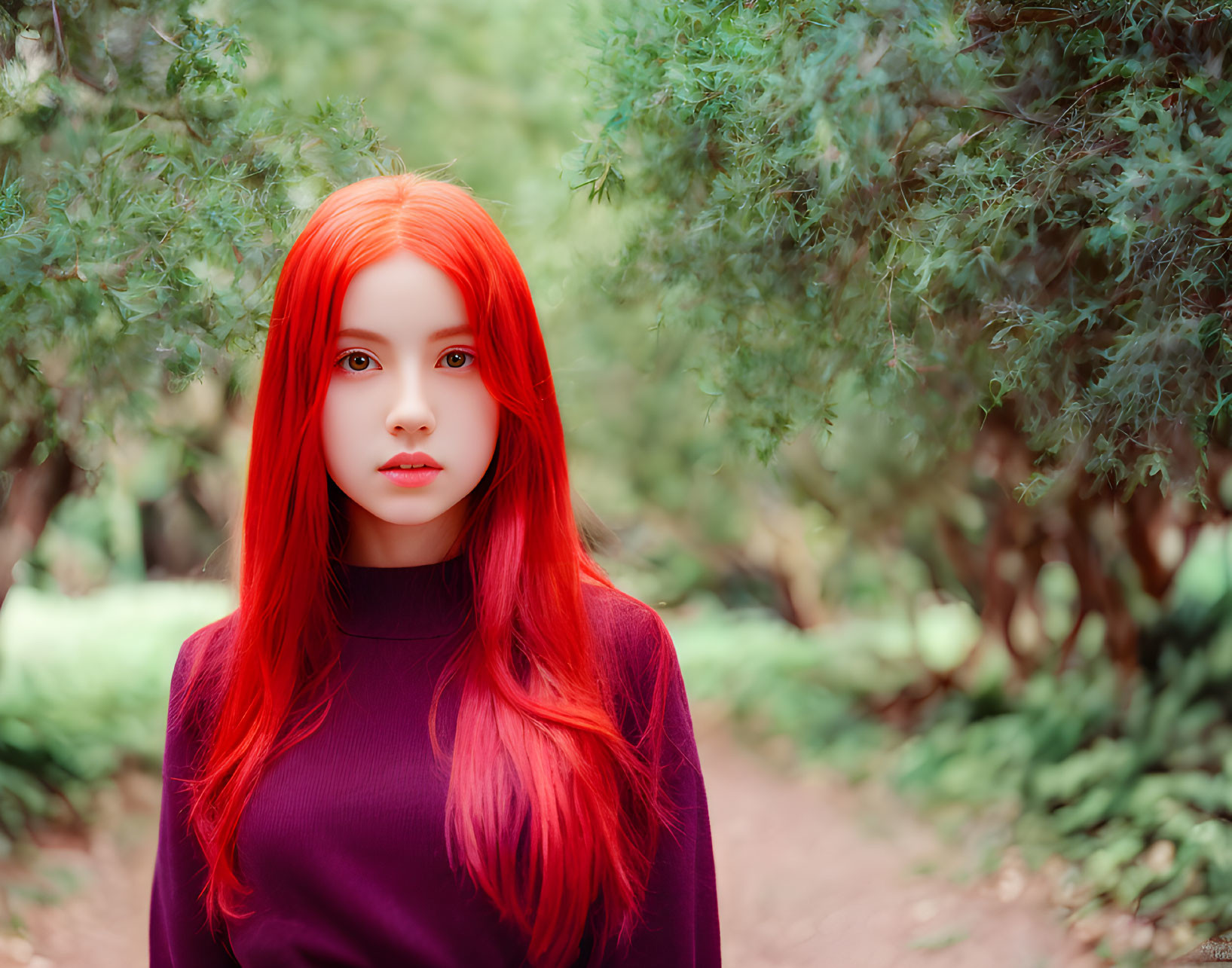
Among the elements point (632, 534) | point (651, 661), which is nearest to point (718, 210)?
point (651, 661)

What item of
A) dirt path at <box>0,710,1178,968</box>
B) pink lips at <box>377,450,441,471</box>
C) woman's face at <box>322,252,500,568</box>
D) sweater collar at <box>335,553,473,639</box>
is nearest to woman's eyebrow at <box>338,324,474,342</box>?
woman's face at <box>322,252,500,568</box>

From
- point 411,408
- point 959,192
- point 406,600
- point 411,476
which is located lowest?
point 406,600

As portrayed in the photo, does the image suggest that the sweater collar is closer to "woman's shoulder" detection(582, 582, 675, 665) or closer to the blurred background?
"woman's shoulder" detection(582, 582, 675, 665)

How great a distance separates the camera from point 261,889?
65.3 inches

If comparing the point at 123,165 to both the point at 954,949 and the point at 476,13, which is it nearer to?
the point at 954,949

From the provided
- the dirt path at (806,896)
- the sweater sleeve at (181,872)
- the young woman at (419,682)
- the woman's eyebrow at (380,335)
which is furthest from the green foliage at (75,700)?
the woman's eyebrow at (380,335)

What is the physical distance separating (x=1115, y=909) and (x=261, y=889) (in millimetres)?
3812

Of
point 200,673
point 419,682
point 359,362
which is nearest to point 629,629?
point 419,682

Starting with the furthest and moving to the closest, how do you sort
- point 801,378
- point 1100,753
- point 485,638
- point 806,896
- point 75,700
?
point 75,700
point 806,896
point 1100,753
point 801,378
point 485,638

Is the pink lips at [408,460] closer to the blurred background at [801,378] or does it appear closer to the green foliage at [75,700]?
the blurred background at [801,378]

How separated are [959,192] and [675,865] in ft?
4.59

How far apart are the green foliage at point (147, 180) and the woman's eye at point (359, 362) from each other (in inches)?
30.6

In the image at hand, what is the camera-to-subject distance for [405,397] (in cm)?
161

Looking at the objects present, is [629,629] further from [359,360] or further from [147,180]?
[147,180]
